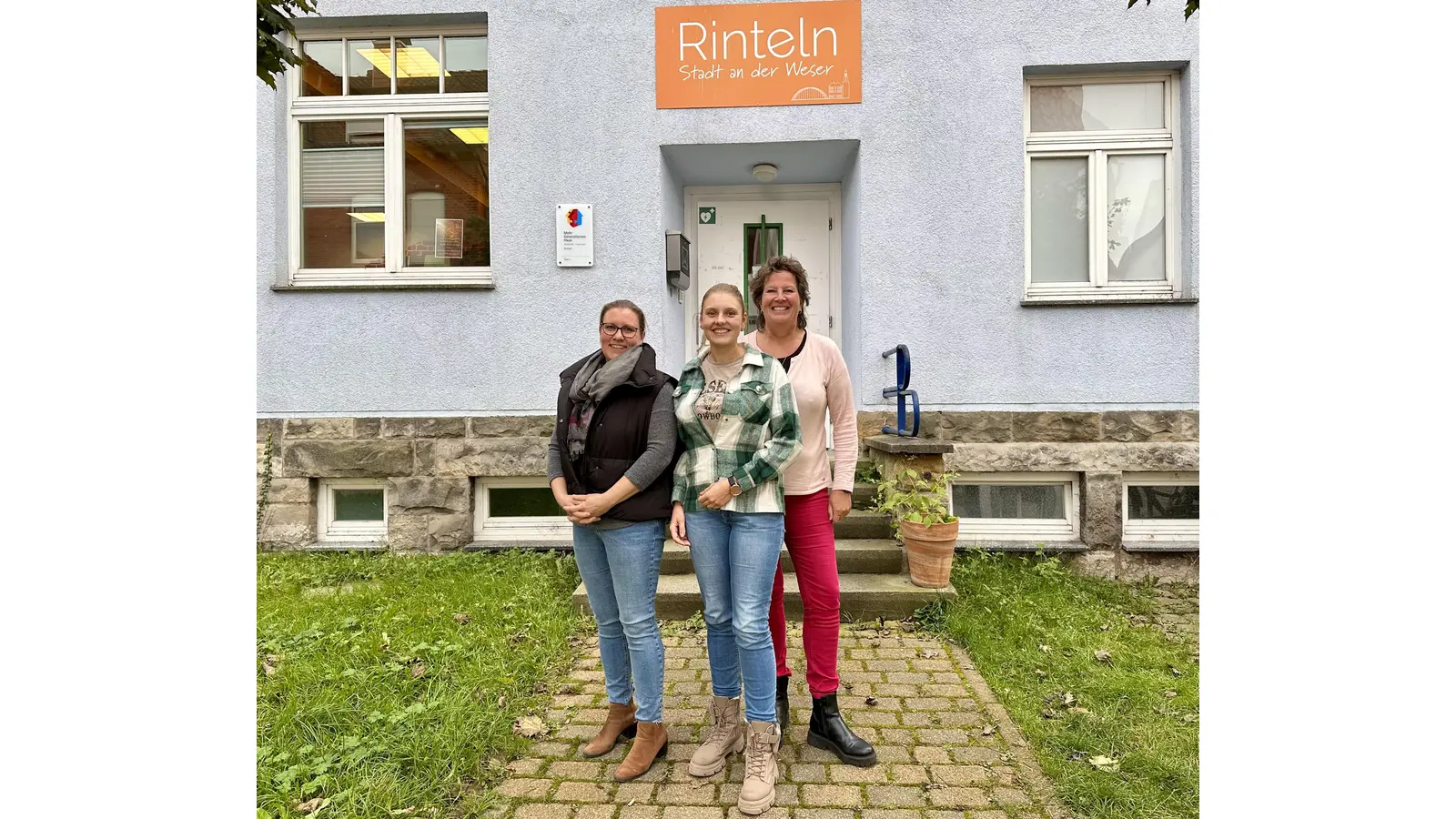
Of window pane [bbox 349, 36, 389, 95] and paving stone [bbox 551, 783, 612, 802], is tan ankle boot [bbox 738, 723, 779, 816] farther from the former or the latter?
window pane [bbox 349, 36, 389, 95]

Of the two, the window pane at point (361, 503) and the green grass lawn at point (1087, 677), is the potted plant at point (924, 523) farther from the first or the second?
the window pane at point (361, 503)

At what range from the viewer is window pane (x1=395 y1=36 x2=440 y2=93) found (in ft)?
17.9

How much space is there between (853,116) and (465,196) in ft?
9.41

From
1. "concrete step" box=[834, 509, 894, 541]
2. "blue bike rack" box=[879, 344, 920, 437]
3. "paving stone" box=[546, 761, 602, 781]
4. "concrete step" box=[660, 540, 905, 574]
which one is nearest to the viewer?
"paving stone" box=[546, 761, 602, 781]

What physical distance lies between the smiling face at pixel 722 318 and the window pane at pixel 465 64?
399 cm

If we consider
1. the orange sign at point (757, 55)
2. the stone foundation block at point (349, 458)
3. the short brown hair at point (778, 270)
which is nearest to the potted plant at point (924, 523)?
the short brown hair at point (778, 270)

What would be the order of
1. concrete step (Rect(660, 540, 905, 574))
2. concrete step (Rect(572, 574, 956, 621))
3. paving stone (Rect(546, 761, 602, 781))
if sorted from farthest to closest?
1. concrete step (Rect(660, 540, 905, 574))
2. concrete step (Rect(572, 574, 956, 621))
3. paving stone (Rect(546, 761, 602, 781))

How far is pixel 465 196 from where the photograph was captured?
5.43 meters

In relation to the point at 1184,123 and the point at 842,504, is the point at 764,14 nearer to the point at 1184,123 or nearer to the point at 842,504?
the point at 1184,123

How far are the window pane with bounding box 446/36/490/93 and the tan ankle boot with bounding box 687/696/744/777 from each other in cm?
475

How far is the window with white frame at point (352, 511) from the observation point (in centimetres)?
543

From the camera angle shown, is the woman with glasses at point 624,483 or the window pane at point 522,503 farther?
the window pane at point 522,503

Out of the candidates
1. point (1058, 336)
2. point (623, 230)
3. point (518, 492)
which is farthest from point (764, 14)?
point (518, 492)

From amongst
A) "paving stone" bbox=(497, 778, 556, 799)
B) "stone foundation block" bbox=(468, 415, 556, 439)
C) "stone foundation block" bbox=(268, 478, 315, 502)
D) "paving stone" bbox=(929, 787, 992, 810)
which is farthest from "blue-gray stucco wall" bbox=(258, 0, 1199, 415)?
"paving stone" bbox=(497, 778, 556, 799)
